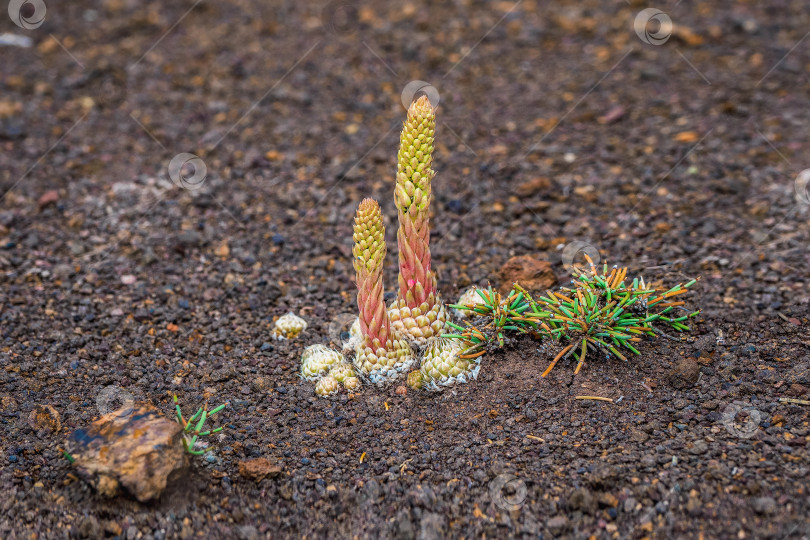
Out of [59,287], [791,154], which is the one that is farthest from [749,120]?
[59,287]

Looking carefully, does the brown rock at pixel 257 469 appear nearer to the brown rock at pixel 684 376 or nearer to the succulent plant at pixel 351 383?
the succulent plant at pixel 351 383

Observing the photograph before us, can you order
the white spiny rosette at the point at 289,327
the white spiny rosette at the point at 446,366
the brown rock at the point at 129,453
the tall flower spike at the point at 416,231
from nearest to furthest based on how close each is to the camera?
the brown rock at the point at 129,453 < the tall flower spike at the point at 416,231 < the white spiny rosette at the point at 446,366 < the white spiny rosette at the point at 289,327

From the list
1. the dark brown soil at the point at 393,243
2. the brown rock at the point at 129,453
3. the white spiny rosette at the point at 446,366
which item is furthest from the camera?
the white spiny rosette at the point at 446,366

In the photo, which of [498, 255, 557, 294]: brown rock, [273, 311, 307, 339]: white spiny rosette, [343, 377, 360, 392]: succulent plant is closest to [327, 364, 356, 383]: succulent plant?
[343, 377, 360, 392]: succulent plant

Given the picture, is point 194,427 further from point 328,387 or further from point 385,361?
point 385,361

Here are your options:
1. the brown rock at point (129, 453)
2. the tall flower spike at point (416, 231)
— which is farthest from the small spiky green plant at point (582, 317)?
the brown rock at point (129, 453)

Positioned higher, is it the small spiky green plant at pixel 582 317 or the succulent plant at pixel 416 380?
the small spiky green plant at pixel 582 317

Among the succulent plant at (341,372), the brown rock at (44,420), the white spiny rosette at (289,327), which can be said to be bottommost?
the white spiny rosette at (289,327)
